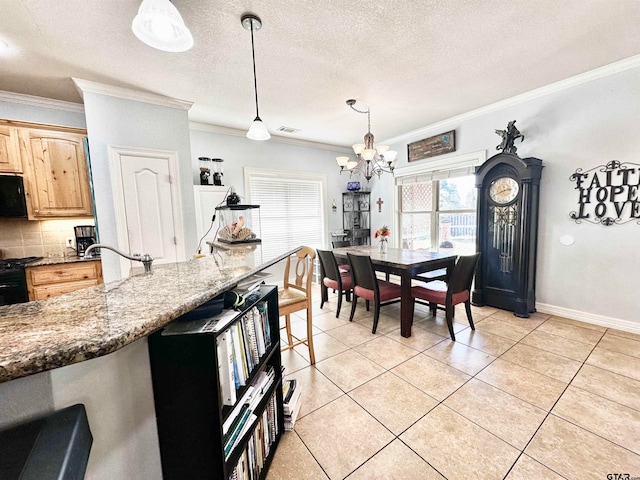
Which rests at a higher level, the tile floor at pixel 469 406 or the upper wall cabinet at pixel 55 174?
the upper wall cabinet at pixel 55 174

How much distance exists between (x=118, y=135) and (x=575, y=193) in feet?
16.5

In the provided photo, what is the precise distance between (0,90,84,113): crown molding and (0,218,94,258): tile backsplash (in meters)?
1.26

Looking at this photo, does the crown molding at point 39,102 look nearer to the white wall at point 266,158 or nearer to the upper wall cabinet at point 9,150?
the upper wall cabinet at point 9,150

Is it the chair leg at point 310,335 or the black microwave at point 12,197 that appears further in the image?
the black microwave at point 12,197

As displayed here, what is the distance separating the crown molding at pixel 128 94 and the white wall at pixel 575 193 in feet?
13.3

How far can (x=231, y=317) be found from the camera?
972 millimetres

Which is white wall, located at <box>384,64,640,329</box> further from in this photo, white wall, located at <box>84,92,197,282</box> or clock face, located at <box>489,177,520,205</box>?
white wall, located at <box>84,92,197,282</box>

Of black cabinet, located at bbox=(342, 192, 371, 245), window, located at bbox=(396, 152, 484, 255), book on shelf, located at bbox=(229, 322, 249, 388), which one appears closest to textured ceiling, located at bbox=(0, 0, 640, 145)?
window, located at bbox=(396, 152, 484, 255)

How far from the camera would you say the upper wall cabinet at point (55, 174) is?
2656 millimetres

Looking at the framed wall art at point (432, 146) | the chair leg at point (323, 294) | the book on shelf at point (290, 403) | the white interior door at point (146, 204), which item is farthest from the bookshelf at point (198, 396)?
the framed wall art at point (432, 146)

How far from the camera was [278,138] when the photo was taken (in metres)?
4.50

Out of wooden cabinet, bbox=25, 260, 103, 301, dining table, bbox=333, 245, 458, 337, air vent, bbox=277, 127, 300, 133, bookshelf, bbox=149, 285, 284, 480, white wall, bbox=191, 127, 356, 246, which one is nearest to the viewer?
bookshelf, bbox=149, 285, 284, 480

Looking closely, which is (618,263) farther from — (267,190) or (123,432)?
(267,190)

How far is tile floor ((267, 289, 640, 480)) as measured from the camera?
1.36 meters
